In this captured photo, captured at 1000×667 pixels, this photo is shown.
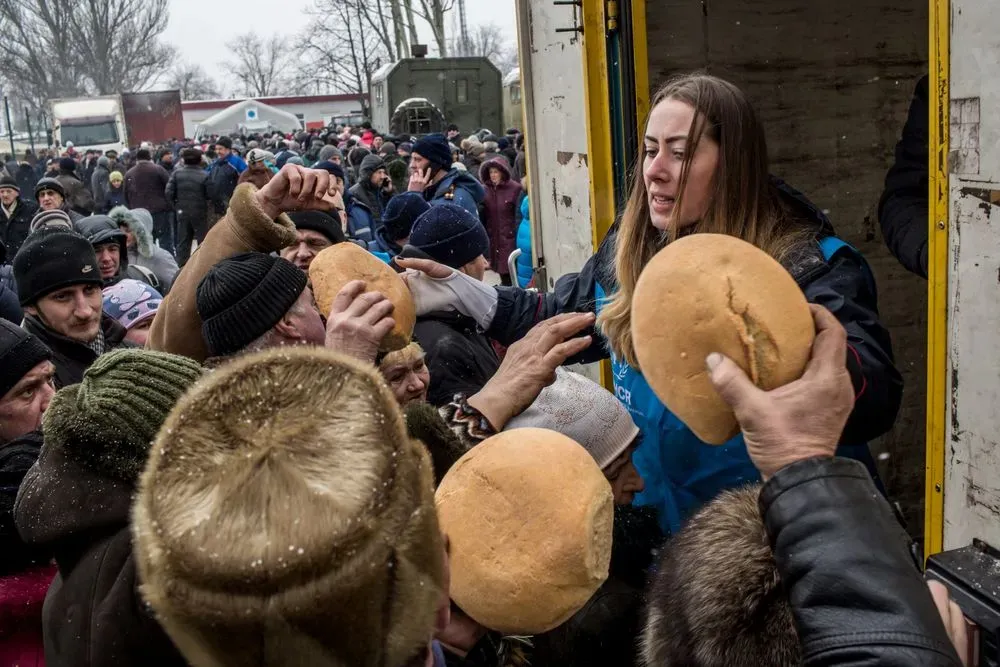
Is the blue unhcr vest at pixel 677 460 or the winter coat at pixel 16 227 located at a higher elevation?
the winter coat at pixel 16 227

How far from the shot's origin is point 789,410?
3.92ft

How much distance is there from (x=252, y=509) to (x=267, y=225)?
1.74 m

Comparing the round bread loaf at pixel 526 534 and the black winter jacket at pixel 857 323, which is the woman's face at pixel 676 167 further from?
the round bread loaf at pixel 526 534

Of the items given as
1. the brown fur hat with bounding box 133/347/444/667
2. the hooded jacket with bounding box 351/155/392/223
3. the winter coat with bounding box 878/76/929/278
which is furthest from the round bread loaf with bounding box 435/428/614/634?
the hooded jacket with bounding box 351/155/392/223

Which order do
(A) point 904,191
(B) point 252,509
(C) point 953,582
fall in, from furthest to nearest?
1. (A) point 904,191
2. (C) point 953,582
3. (B) point 252,509

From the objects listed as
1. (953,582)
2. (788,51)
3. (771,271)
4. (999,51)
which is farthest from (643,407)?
(788,51)

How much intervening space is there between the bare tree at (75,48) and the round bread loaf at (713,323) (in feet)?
193

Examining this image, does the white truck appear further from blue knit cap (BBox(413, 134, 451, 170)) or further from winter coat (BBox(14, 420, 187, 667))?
winter coat (BBox(14, 420, 187, 667))

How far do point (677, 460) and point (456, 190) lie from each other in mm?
6039

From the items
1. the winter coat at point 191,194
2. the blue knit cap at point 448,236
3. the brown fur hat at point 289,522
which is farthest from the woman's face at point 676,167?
the winter coat at point 191,194

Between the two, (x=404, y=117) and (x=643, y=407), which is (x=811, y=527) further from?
(x=404, y=117)

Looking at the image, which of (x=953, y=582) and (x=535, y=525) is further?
(x=953, y=582)

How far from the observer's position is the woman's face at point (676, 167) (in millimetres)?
2080

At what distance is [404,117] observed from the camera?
72.5 feet
